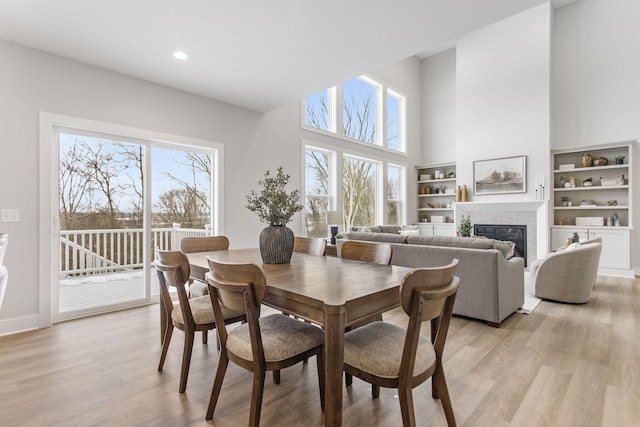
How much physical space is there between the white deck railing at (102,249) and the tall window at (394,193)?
5216 mm

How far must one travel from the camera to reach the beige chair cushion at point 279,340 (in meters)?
1.48

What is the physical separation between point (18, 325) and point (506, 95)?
8339mm

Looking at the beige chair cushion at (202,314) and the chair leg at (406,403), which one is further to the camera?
the beige chair cushion at (202,314)

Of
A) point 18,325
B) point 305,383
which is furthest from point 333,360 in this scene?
point 18,325

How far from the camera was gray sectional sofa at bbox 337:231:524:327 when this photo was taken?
2.96m

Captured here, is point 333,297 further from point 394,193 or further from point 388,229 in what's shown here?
point 394,193

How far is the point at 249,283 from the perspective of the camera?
1.35m

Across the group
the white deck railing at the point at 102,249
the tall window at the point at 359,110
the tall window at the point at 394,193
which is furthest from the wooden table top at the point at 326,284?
the tall window at the point at 394,193

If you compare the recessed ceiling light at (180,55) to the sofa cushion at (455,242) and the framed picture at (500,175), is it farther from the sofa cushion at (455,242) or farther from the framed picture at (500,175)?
the framed picture at (500,175)

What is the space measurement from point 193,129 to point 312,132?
87.3 inches

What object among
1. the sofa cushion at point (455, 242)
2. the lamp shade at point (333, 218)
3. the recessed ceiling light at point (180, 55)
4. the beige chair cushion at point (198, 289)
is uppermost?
the recessed ceiling light at point (180, 55)

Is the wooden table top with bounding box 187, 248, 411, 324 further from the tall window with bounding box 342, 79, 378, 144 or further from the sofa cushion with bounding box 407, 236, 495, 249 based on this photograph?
the tall window with bounding box 342, 79, 378, 144

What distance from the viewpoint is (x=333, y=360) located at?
4.01 ft

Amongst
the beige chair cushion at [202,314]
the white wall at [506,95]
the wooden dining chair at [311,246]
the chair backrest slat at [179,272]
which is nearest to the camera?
the chair backrest slat at [179,272]
